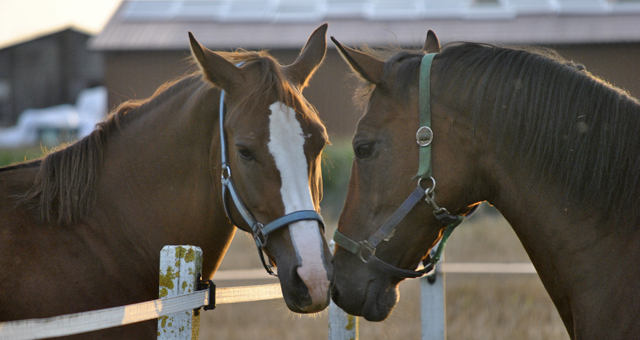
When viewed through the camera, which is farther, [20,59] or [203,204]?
[20,59]

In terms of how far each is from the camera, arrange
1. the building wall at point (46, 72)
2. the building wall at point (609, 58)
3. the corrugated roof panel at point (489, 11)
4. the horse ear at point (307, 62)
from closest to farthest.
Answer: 1. the horse ear at point (307, 62)
2. the building wall at point (609, 58)
3. the corrugated roof panel at point (489, 11)
4. the building wall at point (46, 72)

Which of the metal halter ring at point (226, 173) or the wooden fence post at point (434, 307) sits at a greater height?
the metal halter ring at point (226, 173)

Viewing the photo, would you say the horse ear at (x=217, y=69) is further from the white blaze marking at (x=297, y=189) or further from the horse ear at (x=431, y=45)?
the horse ear at (x=431, y=45)

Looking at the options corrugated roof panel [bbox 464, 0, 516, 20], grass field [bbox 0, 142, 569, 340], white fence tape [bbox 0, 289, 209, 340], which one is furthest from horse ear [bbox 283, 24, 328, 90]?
corrugated roof panel [bbox 464, 0, 516, 20]

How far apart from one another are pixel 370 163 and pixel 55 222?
145cm

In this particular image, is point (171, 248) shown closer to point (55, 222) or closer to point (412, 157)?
point (55, 222)

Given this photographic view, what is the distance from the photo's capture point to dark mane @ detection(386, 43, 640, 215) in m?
1.92

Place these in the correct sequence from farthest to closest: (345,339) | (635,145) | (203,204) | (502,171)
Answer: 1. (345,339)
2. (203,204)
3. (502,171)
4. (635,145)

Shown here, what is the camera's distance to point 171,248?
198 centimetres

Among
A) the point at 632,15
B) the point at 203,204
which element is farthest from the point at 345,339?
the point at 632,15

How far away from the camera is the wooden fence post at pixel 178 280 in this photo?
197 cm

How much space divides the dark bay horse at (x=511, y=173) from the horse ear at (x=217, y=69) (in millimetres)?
531

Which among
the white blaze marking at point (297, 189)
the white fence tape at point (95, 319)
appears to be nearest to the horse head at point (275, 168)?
the white blaze marking at point (297, 189)

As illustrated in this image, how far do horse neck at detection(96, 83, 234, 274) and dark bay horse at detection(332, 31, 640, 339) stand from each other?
2.18 ft
